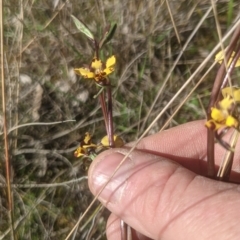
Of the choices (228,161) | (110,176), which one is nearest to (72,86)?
(110,176)

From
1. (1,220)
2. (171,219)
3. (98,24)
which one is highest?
(98,24)

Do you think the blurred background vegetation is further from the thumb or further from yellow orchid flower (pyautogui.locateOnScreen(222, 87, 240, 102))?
yellow orchid flower (pyautogui.locateOnScreen(222, 87, 240, 102))

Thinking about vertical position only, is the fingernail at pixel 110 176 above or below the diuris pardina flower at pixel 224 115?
below

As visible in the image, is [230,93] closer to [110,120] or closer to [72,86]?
[110,120]

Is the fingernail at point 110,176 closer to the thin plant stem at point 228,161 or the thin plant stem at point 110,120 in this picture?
the thin plant stem at point 110,120

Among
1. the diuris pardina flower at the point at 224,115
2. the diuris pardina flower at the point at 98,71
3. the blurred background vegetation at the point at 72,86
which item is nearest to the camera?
the diuris pardina flower at the point at 224,115

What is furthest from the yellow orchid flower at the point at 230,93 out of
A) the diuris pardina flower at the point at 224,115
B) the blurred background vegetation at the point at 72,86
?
the blurred background vegetation at the point at 72,86

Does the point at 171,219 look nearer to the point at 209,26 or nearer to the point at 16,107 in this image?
the point at 16,107

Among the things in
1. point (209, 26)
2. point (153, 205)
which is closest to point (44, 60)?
point (209, 26)
